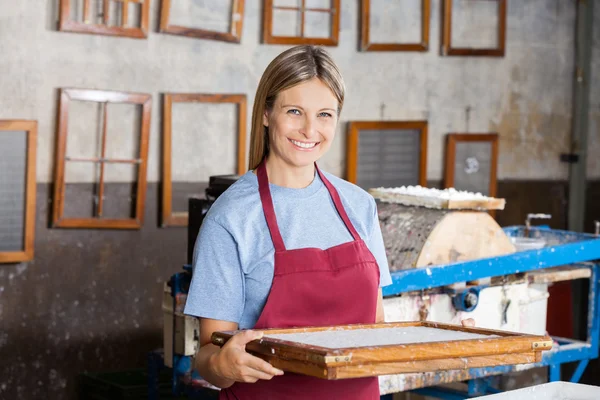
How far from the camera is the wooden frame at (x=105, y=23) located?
17.4ft

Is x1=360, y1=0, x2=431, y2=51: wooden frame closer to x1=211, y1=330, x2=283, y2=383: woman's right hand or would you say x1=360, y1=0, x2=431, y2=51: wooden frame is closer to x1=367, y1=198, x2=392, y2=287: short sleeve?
x1=367, y1=198, x2=392, y2=287: short sleeve

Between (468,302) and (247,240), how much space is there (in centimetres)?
220

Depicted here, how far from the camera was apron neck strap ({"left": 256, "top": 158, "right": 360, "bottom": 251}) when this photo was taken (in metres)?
2.22

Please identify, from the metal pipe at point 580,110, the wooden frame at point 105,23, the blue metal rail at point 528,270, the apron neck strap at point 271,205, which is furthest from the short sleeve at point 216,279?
the metal pipe at point 580,110

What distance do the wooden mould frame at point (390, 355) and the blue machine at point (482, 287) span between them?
5.76 feet

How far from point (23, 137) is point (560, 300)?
3.68 metres

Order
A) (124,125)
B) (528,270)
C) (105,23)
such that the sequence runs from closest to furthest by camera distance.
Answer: (528,270), (105,23), (124,125)

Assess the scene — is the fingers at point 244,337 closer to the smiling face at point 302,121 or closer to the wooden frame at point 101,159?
the smiling face at point 302,121

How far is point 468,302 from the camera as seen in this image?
4.19m

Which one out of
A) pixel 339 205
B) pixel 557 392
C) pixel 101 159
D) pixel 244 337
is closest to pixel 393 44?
pixel 101 159

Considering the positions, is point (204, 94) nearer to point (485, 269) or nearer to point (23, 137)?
point (23, 137)

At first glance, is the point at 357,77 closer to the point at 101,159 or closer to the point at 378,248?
the point at 101,159

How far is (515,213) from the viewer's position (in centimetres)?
722

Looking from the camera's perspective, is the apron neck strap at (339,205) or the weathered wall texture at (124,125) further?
the weathered wall texture at (124,125)
